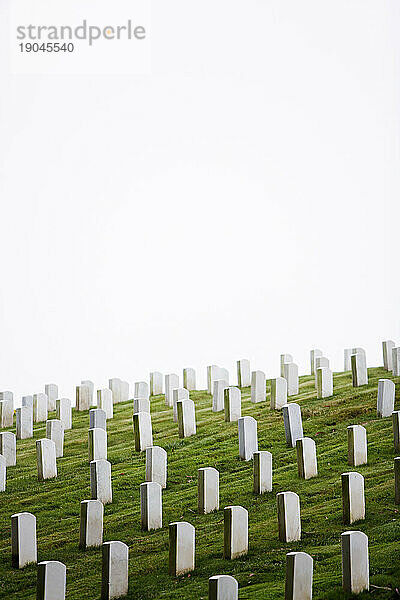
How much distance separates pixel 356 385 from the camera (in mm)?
11953

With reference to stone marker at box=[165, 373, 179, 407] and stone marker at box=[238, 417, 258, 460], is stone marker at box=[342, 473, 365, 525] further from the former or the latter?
stone marker at box=[165, 373, 179, 407]

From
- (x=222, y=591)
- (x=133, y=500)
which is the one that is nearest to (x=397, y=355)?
→ (x=133, y=500)

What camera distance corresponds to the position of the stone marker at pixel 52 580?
621cm

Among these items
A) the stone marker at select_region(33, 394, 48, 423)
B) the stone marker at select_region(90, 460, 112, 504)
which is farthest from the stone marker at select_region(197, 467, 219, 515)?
the stone marker at select_region(33, 394, 48, 423)

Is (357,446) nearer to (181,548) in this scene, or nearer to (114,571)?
(181,548)

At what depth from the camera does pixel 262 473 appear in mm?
8438

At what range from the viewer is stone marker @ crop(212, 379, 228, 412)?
12109 millimetres

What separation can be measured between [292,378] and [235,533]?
5850 millimetres

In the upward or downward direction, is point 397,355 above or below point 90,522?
above

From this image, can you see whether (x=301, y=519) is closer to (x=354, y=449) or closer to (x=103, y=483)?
(x=354, y=449)

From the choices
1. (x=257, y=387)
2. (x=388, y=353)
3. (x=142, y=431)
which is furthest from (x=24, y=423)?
(x=388, y=353)

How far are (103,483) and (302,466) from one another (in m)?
1.76

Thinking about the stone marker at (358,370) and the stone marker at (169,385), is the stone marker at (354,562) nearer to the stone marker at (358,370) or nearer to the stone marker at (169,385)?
the stone marker at (358,370)

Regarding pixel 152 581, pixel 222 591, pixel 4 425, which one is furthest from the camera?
pixel 4 425
